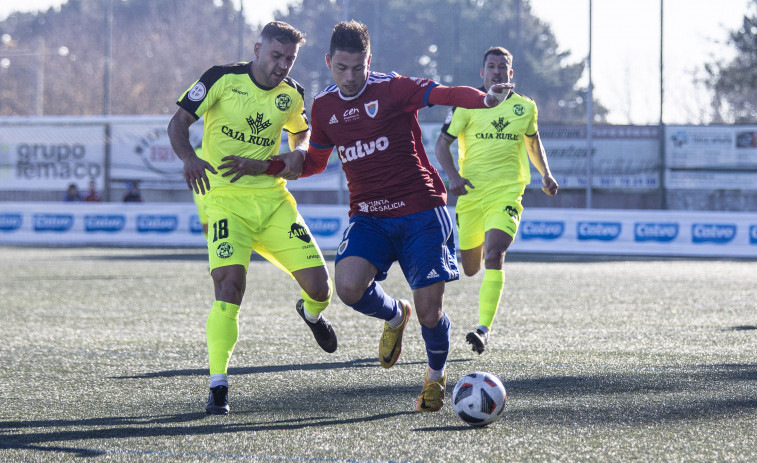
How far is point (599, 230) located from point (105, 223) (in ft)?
36.6

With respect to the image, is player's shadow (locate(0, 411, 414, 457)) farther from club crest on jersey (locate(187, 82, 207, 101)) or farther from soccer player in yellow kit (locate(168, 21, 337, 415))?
club crest on jersey (locate(187, 82, 207, 101))

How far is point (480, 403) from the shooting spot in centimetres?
446

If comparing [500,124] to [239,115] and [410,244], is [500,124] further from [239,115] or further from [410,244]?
[410,244]

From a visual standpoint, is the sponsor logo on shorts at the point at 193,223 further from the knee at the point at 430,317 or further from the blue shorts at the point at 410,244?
the knee at the point at 430,317

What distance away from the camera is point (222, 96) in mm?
5656

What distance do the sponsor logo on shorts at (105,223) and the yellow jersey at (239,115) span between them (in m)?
18.7

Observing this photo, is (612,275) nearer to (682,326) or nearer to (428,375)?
(682,326)

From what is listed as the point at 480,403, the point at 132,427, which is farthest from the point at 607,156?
the point at 132,427

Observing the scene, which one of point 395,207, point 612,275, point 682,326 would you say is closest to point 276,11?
point 612,275

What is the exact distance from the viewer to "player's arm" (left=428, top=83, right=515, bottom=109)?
471 centimetres

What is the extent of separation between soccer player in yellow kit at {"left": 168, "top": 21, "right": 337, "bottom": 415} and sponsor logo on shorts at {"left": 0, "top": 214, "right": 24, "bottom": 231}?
65.2 feet

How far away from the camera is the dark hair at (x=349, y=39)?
5.02m

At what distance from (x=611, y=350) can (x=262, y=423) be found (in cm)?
324

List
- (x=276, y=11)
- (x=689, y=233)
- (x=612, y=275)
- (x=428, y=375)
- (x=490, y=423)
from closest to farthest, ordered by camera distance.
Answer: (x=490, y=423)
(x=428, y=375)
(x=612, y=275)
(x=689, y=233)
(x=276, y=11)
